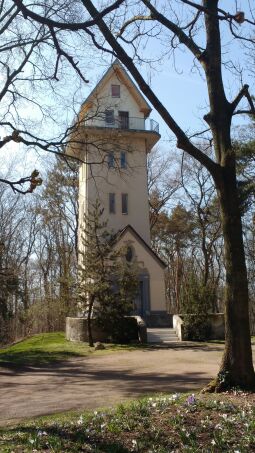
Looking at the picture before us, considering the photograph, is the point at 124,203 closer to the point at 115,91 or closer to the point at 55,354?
the point at 115,91

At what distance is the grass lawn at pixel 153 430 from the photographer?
5.41 m

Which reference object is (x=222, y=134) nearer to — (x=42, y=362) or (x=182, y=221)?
(x=42, y=362)

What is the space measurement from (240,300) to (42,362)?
1265cm

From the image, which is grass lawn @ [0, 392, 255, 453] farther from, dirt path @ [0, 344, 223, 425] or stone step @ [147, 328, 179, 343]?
stone step @ [147, 328, 179, 343]

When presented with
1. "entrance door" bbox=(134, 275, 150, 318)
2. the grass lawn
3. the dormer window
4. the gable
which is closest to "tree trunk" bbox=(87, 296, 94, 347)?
"entrance door" bbox=(134, 275, 150, 318)

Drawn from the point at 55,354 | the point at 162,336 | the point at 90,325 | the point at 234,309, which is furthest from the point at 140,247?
the point at 234,309

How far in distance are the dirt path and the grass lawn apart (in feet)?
7.59

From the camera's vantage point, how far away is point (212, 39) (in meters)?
8.90

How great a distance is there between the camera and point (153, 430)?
5867mm

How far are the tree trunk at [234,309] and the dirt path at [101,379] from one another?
2604 mm

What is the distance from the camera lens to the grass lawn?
213 inches

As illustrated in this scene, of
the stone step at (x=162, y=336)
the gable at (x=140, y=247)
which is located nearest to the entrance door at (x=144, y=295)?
the gable at (x=140, y=247)

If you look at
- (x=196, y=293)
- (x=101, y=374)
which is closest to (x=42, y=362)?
(x=101, y=374)

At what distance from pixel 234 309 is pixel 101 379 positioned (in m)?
6.43
